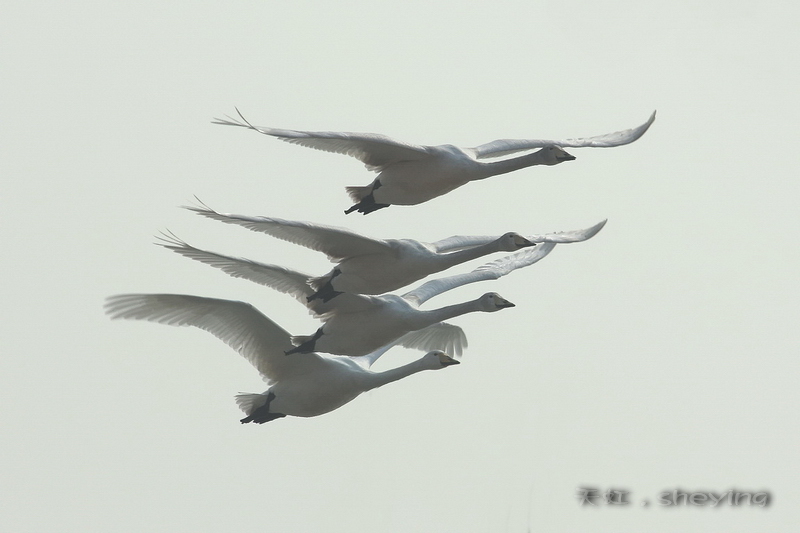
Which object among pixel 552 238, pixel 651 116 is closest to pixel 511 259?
pixel 552 238

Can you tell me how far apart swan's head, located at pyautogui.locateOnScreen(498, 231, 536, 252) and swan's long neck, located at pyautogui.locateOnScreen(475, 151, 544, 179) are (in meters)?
1.13

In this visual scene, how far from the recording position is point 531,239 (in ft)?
118

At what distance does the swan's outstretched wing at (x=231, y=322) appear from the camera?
31172mm

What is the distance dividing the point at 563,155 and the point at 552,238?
4.56 metres

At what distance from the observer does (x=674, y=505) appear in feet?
112

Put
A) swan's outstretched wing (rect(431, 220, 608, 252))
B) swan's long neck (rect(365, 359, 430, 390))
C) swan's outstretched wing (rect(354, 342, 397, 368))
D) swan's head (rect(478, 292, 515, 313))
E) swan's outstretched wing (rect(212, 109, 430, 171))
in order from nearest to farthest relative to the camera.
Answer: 1. swan's outstretched wing (rect(212, 109, 430, 171))
2. swan's long neck (rect(365, 359, 430, 390))
3. swan's head (rect(478, 292, 515, 313))
4. swan's outstretched wing (rect(354, 342, 397, 368))
5. swan's outstretched wing (rect(431, 220, 608, 252))

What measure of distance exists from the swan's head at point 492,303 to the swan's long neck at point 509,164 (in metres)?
2.41

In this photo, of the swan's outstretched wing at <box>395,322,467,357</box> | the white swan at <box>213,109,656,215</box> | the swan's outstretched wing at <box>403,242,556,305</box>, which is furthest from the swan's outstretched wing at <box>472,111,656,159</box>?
the swan's outstretched wing at <box>395,322,467,357</box>

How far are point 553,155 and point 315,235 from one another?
4.41 meters

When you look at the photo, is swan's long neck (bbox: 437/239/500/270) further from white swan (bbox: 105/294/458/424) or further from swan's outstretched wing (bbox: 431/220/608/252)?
white swan (bbox: 105/294/458/424)

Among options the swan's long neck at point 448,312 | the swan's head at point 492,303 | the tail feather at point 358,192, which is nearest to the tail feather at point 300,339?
the swan's long neck at point 448,312

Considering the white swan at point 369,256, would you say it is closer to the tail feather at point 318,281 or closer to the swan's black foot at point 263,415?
the tail feather at point 318,281

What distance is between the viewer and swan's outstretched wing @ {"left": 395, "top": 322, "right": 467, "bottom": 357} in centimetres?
3797

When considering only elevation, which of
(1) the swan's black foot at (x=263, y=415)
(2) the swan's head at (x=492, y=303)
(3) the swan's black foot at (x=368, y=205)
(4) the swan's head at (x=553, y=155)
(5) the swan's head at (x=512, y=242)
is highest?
(4) the swan's head at (x=553, y=155)
